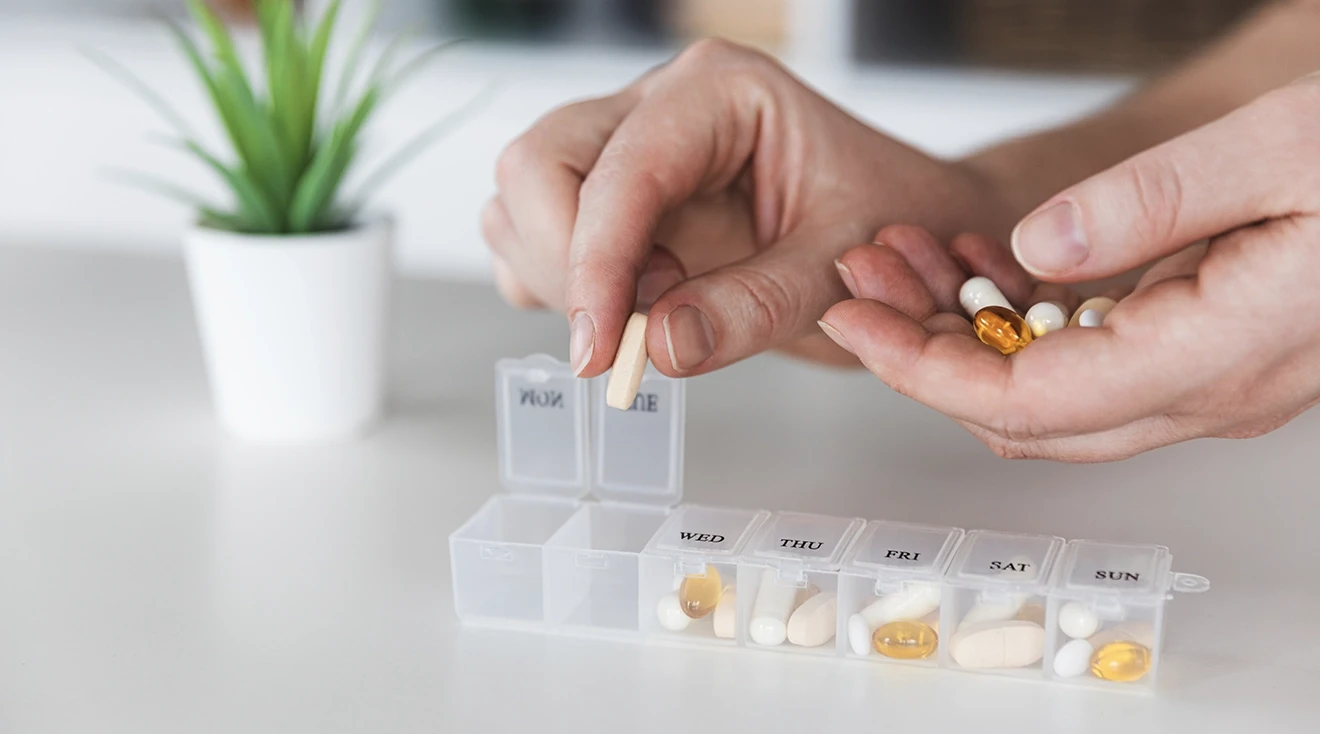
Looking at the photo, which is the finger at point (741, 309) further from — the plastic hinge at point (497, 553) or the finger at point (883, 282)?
the plastic hinge at point (497, 553)

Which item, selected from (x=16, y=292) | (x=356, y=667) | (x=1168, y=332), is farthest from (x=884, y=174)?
(x=16, y=292)

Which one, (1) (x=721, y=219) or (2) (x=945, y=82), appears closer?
(1) (x=721, y=219)

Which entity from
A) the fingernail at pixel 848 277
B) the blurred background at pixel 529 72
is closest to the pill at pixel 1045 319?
the fingernail at pixel 848 277

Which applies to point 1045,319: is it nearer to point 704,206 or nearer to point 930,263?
point 930,263

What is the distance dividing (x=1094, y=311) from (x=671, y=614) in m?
0.36

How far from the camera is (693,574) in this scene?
0.81 m

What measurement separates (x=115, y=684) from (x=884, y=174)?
2.35 feet

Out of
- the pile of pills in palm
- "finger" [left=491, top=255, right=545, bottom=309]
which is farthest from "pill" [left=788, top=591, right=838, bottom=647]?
"finger" [left=491, top=255, right=545, bottom=309]

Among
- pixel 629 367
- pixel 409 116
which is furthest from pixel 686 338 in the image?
pixel 409 116

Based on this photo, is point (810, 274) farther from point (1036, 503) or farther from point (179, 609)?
point (179, 609)

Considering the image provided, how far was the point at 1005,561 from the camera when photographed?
0.79 metres

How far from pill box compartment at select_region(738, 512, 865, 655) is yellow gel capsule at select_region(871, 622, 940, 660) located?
0.03 metres

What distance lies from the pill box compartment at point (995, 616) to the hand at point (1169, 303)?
9 cm

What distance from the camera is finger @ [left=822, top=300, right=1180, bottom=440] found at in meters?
0.76
